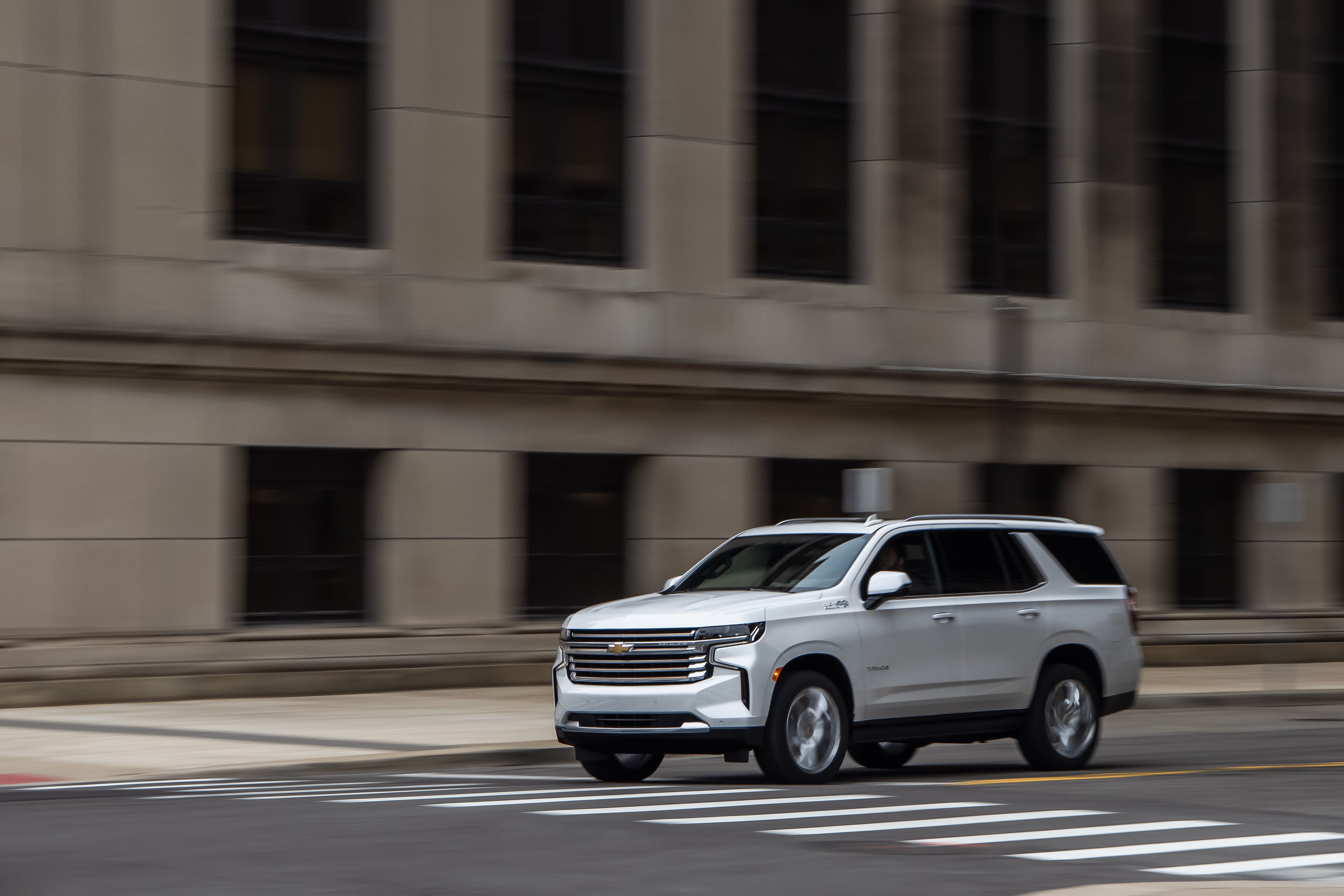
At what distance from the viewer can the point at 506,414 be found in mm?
25984

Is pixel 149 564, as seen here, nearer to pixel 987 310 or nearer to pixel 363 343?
pixel 363 343

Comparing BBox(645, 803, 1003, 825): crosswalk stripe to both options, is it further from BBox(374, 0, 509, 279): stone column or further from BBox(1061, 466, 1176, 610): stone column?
BBox(1061, 466, 1176, 610): stone column

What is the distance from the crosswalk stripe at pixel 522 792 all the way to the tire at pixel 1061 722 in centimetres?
303

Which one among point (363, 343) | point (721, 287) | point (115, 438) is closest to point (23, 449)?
point (115, 438)

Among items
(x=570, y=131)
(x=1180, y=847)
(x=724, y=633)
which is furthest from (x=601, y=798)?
(x=570, y=131)

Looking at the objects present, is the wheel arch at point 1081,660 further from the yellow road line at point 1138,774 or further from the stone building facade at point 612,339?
the stone building facade at point 612,339

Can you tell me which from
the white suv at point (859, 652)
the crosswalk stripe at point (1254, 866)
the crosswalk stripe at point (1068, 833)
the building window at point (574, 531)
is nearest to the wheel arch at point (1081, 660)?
the white suv at point (859, 652)

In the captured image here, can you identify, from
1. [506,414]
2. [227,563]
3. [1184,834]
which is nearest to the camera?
[1184,834]

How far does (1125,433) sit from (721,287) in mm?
7744

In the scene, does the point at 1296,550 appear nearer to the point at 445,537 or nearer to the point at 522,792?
the point at 445,537

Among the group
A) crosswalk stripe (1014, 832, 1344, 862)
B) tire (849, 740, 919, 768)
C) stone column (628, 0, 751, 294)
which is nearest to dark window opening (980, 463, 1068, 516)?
stone column (628, 0, 751, 294)

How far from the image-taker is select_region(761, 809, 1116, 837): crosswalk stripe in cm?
1047

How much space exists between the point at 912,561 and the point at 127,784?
19.1 feet

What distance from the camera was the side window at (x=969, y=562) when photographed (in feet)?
47.3
